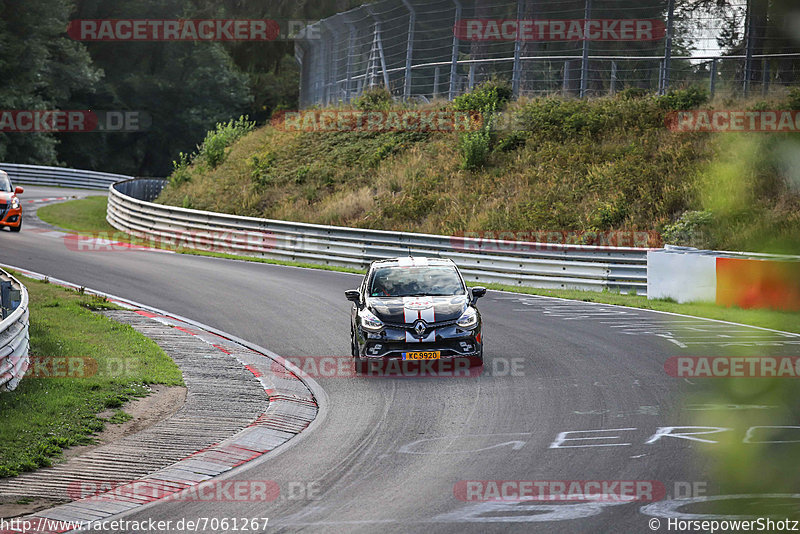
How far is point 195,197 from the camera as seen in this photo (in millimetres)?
34719

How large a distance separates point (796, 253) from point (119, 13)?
6576 centimetres

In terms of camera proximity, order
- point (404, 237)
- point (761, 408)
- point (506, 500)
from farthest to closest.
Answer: point (404, 237) < point (761, 408) < point (506, 500)

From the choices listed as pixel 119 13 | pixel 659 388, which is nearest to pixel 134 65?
pixel 119 13

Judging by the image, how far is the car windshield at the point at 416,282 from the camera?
13.6 meters

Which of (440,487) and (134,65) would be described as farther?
(134,65)

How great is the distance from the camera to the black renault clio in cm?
1256

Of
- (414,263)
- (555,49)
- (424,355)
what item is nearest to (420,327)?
(424,355)

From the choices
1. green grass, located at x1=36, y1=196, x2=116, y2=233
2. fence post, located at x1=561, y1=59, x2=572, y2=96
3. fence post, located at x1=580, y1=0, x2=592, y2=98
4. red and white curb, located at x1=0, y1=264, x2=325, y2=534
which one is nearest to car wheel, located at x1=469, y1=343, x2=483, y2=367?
red and white curb, located at x1=0, y1=264, x2=325, y2=534

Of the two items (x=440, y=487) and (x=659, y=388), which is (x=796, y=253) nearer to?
(x=440, y=487)

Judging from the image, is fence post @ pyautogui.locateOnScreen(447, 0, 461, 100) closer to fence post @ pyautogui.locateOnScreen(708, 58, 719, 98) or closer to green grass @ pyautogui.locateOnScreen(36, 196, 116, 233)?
fence post @ pyautogui.locateOnScreen(708, 58, 719, 98)

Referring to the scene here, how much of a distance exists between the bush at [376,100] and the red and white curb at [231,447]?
21.4m

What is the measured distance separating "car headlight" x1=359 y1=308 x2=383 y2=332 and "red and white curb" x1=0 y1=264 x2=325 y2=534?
1074mm

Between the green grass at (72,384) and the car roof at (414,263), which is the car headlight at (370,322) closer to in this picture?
the car roof at (414,263)

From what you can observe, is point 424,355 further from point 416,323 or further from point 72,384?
point 72,384
